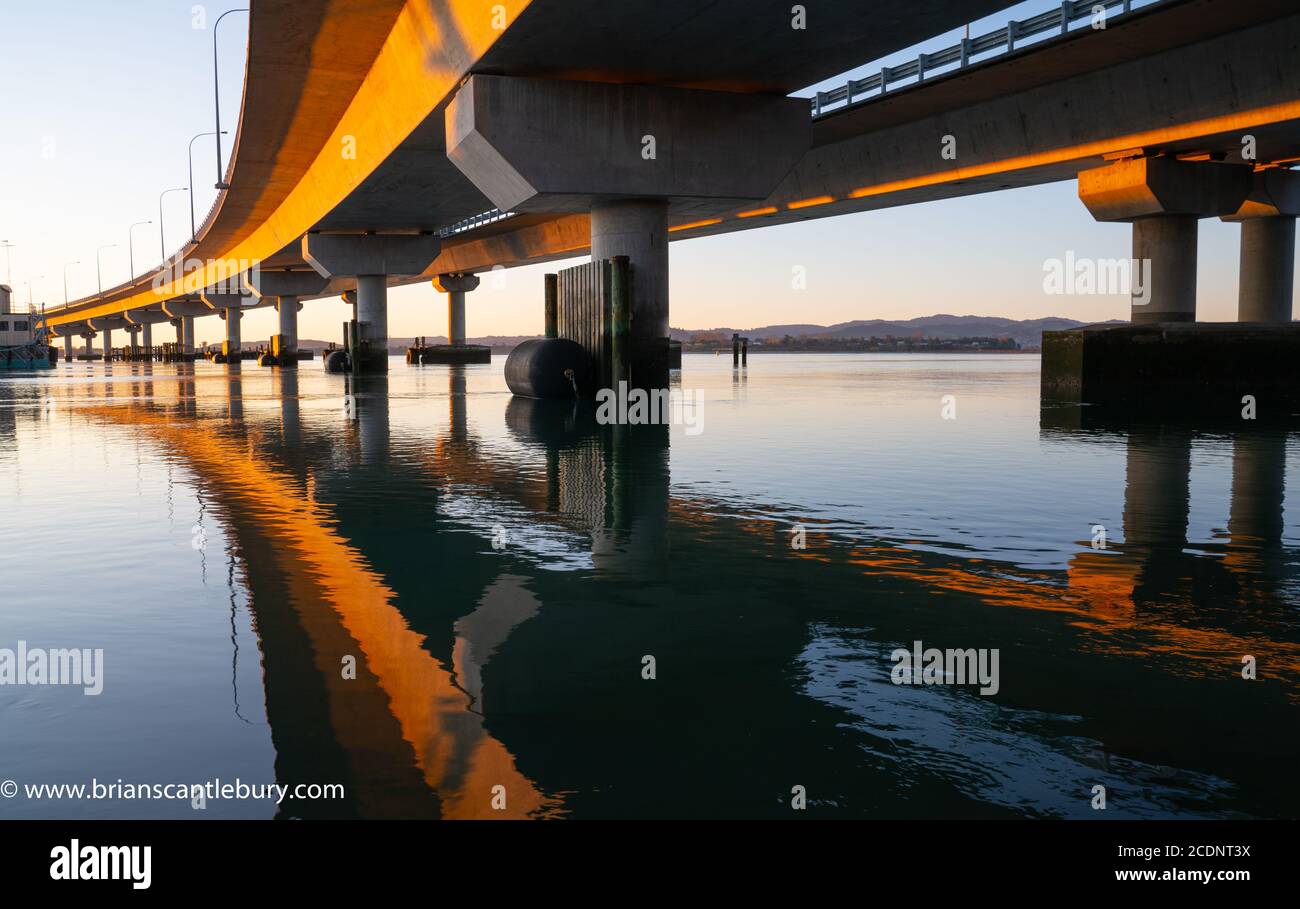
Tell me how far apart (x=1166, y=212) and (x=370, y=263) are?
36.0 m

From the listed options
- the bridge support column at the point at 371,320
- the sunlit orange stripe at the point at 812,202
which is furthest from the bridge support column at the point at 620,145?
the bridge support column at the point at 371,320

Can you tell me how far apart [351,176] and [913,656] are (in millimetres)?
34144

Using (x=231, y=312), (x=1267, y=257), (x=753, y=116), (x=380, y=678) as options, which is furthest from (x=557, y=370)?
(x=231, y=312)

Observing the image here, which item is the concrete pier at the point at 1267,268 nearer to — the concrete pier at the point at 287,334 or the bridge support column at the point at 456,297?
the bridge support column at the point at 456,297

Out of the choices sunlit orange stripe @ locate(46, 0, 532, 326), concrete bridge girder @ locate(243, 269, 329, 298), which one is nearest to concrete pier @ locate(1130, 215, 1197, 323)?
sunlit orange stripe @ locate(46, 0, 532, 326)

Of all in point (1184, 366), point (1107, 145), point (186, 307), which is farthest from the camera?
point (186, 307)

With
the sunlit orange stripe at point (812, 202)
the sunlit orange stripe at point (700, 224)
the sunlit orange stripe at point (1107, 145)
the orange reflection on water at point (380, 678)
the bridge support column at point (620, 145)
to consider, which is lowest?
the orange reflection on water at point (380, 678)

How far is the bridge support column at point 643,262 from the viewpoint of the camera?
28859 mm

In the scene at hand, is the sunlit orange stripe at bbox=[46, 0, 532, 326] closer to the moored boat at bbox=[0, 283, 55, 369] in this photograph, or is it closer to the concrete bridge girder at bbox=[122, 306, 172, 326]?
the moored boat at bbox=[0, 283, 55, 369]

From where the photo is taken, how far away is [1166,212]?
108ft

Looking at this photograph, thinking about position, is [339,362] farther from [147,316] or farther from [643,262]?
[147,316]

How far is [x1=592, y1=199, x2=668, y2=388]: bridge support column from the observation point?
2886cm

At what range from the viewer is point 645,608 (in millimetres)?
7285

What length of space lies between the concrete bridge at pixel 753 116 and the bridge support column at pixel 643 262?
6cm
